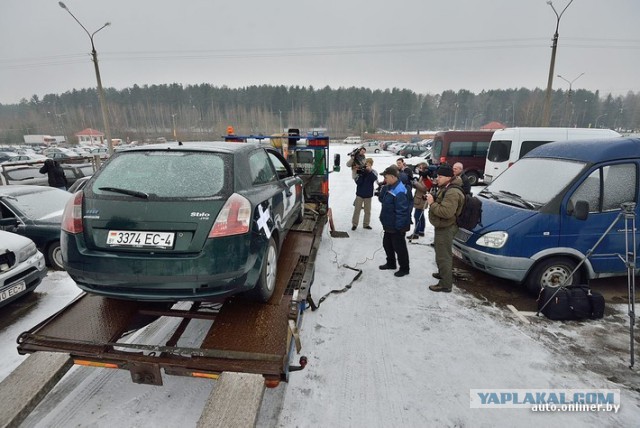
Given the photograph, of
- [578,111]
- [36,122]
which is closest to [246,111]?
[36,122]

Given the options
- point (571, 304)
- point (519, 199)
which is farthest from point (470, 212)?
point (571, 304)

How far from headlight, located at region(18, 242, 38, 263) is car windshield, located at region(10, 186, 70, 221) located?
4.76 ft

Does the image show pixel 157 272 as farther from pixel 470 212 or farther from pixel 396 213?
pixel 470 212

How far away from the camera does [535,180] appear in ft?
16.1

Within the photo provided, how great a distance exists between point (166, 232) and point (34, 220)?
488cm

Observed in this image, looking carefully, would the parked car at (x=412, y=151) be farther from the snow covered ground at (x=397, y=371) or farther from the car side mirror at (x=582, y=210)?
the snow covered ground at (x=397, y=371)

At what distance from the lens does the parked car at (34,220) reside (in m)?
5.39

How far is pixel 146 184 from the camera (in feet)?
8.41

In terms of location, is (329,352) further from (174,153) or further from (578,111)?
(578,111)

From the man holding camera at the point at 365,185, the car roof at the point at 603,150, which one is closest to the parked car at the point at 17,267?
the man holding camera at the point at 365,185

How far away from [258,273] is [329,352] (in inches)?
51.0

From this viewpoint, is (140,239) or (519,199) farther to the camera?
(519,199)

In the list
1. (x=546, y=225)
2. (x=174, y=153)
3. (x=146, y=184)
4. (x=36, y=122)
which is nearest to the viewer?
(x=146, y=184)

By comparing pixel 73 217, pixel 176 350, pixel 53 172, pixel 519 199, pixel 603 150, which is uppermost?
pixel 603 150
